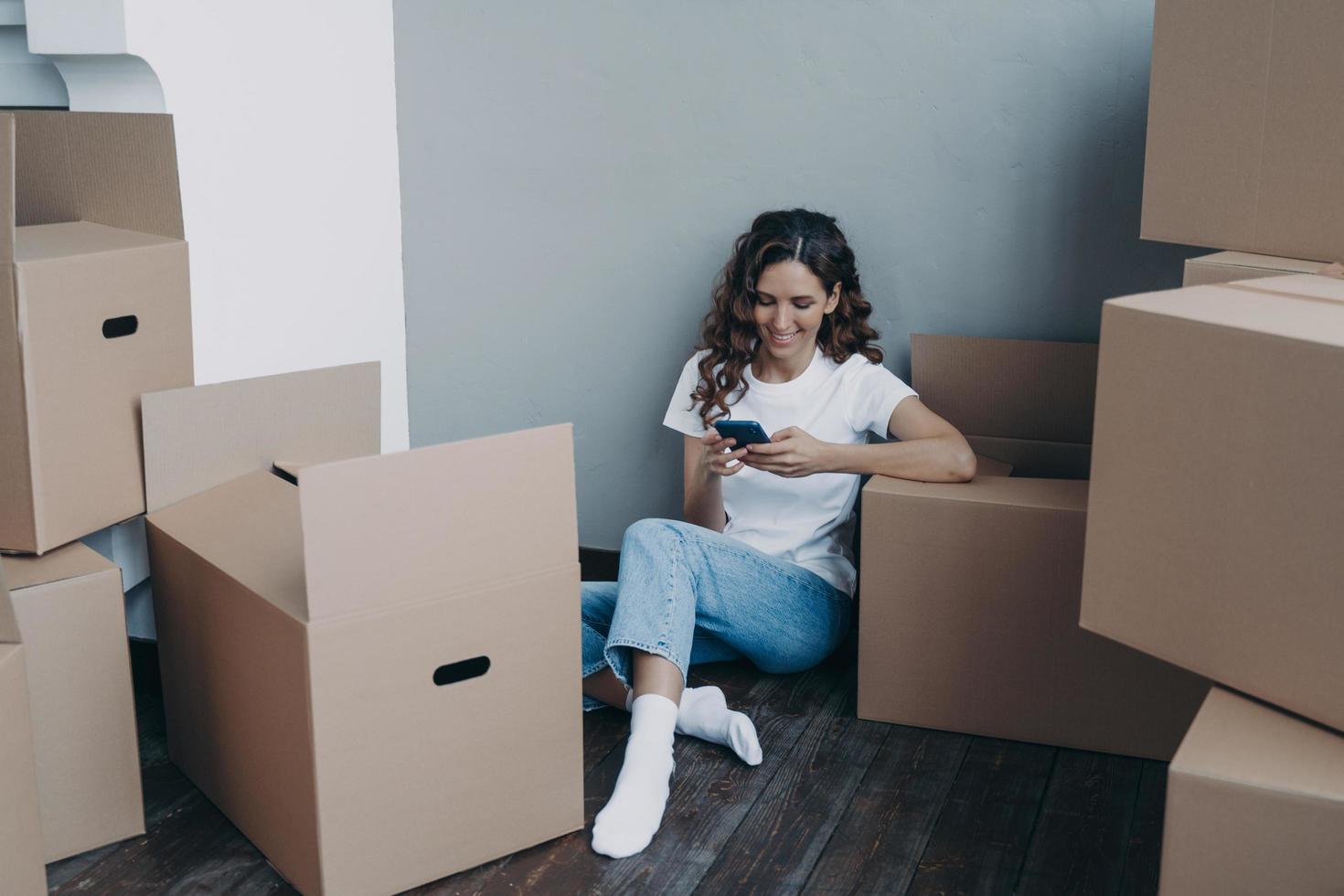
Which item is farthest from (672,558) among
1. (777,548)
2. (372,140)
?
(372,140)

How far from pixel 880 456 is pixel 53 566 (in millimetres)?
1084

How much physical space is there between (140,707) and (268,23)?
1.07 m

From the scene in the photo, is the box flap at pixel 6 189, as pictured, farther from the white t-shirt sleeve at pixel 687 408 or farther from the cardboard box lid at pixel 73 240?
the white t-shirt sleeve at pixel 687 408

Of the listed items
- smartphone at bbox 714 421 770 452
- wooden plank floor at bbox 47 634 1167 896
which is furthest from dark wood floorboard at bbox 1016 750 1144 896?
smartphone at bbox 714 421 770 452

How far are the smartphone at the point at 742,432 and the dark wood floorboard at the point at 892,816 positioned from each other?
0.46 meters

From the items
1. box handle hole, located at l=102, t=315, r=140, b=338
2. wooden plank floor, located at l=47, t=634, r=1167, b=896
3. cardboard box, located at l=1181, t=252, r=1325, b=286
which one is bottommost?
wooden plank floor, located at l=47, t=634, r=1167, b=896

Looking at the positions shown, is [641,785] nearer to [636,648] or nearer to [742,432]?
[636,648]

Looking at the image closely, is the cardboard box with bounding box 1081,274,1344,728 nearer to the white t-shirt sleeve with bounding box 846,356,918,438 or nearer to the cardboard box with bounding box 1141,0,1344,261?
the cardboard box with bounding box 1141,0,1344,261

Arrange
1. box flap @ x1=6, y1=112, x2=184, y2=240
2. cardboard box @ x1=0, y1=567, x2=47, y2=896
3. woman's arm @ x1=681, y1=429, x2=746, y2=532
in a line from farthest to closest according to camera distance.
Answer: woman's arm @ x1=681, y1=429, x2=746, y2=532 → box flap @ x1=6, y1=112, x2=184, y2=240 → cardboard box @ x1=0, y1=567, x2=47, y2=896

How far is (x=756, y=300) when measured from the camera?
1.98 meters

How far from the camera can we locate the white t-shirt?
197cm

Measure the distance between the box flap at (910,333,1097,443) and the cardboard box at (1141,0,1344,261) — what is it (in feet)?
1.17

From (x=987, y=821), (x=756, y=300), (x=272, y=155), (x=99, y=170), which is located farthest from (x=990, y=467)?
(x=99, y=170)

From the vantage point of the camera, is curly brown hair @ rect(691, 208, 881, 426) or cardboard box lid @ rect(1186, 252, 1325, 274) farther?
curly brown hair @ rect(691, 208, 881, 426)
